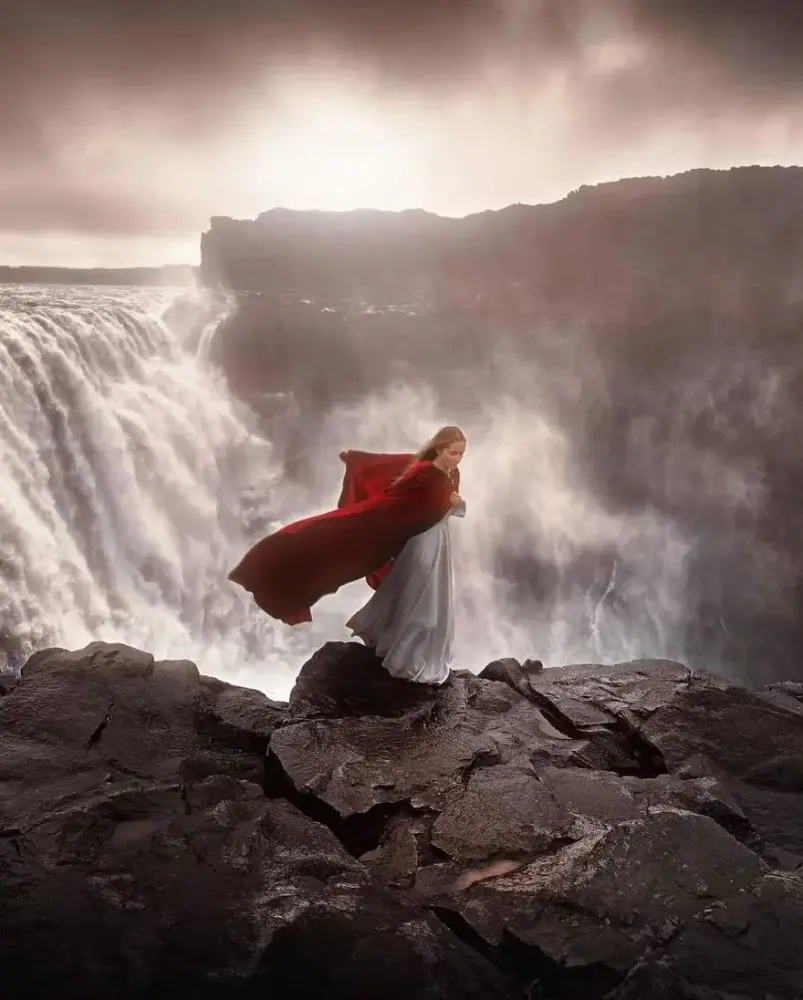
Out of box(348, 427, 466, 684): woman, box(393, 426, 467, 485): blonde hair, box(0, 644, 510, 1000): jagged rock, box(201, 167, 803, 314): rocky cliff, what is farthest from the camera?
box(201, 167, 803, 314): rocky cliff

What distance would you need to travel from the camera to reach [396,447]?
1592 centimetres

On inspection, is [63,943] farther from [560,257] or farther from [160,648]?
[560,257]

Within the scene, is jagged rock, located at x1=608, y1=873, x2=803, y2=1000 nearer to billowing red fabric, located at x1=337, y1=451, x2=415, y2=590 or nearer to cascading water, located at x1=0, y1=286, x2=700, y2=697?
billowing red fabric, located at x1=337, y1=451, x2=415, y2=590

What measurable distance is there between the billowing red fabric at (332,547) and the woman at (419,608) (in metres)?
0.21

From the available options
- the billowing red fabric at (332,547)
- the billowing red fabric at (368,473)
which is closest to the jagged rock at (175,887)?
the billowing red fabric at (332,547)

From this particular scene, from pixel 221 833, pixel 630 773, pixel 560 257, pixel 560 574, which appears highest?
pixel 560 257

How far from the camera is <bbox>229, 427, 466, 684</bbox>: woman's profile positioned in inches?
130

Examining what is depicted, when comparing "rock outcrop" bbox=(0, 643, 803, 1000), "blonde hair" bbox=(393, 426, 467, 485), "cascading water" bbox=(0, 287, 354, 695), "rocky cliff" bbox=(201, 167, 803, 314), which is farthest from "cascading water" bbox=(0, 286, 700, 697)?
"blonde hair" bbox=(393, 426, 467, 485)

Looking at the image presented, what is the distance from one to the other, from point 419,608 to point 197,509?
10.3 m

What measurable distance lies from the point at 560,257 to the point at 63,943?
18088mm

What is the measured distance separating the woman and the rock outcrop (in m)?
0.14

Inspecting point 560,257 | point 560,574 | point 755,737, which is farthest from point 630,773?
point 560,257

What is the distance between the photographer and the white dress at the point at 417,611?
3660mm

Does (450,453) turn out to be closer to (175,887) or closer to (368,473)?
(368,473)
